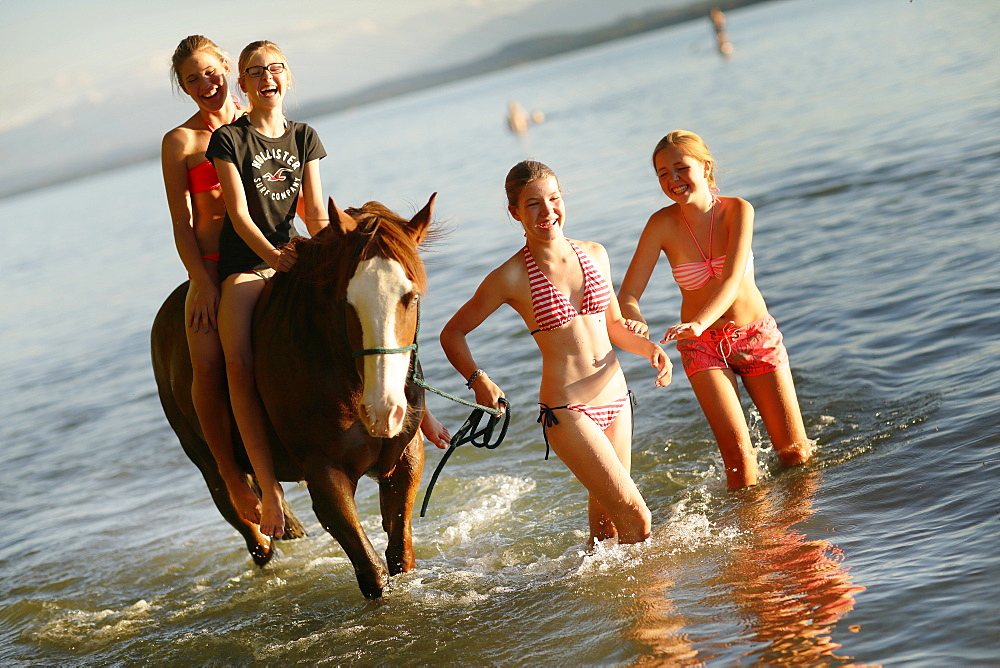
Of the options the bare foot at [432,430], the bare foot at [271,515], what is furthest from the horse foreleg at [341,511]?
the bare foot at [432,430]

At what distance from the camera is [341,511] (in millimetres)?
5070

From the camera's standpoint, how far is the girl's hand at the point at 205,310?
5305 mm

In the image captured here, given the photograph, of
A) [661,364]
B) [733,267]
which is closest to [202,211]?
[661,364]

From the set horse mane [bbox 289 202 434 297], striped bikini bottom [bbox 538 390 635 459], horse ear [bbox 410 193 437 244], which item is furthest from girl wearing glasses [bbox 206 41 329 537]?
striped bikini bottom [bbox 538 390 635 459]

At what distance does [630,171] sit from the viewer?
22.8 metres

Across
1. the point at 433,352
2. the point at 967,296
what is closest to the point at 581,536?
the point at 967,296

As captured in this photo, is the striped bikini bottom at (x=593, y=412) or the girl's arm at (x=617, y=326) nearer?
the striped bikini bottom at (x=593, y=412)

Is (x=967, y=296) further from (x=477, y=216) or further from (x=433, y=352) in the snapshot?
(x=477, y=216)

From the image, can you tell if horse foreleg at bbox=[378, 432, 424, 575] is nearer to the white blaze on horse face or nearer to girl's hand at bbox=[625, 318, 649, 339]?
the white blaze on horse face

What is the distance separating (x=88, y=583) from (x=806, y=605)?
18.4ft

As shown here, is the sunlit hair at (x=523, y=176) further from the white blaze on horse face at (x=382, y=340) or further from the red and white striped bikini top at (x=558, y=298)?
the white blaze on horse face at (x=382, y=340)

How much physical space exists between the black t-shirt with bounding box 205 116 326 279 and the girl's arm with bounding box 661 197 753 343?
227cm

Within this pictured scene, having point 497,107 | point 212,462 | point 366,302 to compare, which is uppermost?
point 497,107

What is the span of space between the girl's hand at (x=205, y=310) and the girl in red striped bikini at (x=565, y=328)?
1388 mm
